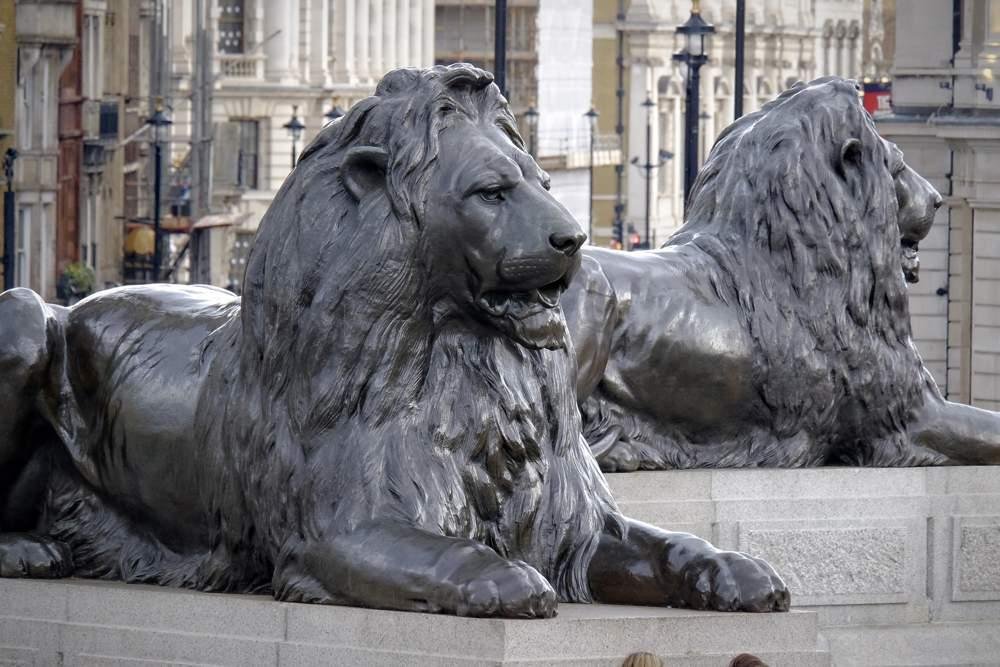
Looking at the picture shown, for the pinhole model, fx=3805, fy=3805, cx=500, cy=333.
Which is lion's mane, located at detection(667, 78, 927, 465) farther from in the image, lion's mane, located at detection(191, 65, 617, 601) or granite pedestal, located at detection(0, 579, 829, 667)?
granite pedestal, located at detection(0, 579, 829, 667)

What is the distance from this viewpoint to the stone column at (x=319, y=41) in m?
107

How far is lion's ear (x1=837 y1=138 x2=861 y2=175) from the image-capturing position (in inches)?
588

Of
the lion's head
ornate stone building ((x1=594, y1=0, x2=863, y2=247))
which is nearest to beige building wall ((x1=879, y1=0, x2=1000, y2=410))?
the lion's head

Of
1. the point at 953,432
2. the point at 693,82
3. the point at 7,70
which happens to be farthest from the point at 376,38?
the point at 953,432

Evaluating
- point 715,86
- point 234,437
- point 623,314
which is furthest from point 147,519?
point 715,86

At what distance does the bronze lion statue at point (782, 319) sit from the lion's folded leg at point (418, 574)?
4.04m

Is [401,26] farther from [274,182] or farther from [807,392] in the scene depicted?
[807,392]

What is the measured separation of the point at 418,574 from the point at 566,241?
3.37ft

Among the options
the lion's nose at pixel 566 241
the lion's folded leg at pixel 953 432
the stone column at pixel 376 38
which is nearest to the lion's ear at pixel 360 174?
the lion's nose at pixel 566 241

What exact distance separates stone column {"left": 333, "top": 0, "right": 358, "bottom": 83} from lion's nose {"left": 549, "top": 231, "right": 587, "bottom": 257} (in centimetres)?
9663

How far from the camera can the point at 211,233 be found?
85812 millimetres

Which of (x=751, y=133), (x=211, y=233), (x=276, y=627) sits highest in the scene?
(x=751, y=133)

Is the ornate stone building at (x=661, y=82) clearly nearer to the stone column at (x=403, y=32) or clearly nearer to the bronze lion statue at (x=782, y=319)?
the stone column at (x=403, y=32)

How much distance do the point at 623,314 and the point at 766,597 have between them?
4.27 m
